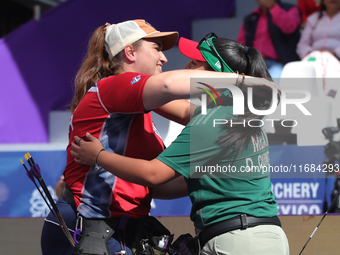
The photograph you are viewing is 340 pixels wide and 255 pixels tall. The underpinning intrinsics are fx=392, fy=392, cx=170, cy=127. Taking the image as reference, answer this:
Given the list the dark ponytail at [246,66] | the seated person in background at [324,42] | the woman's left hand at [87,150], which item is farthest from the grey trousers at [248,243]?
the seated person in background at [324,42]

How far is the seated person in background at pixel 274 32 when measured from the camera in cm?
410

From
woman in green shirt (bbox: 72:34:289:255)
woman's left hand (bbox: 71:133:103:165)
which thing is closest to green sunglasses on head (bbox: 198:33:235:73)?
woman in green shirt (bbox: 72:34:289:255)

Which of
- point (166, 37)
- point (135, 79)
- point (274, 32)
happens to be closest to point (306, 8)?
point (274, 32)

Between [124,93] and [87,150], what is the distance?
23 cm

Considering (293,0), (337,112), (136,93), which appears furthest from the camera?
(293,0)

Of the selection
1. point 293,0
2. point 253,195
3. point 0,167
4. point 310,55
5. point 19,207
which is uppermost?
point 293,0

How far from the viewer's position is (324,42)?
389 centimetres

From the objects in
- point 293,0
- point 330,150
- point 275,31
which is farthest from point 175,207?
point 293,0

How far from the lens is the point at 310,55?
3859mm

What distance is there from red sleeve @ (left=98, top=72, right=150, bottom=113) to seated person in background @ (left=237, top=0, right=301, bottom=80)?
301 cm

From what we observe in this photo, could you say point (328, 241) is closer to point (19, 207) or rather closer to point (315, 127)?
point (315, 127)

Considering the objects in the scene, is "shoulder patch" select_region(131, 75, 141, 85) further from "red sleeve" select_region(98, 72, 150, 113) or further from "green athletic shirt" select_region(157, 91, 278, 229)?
"green athletic shirt" select_region(157, 91, 278, 229)

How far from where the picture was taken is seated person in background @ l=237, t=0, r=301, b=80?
4.10 m

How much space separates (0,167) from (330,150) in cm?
274
